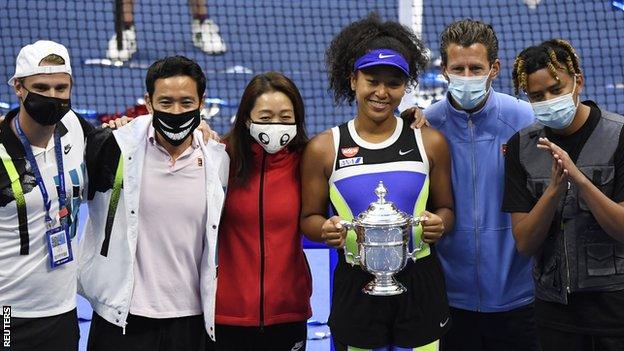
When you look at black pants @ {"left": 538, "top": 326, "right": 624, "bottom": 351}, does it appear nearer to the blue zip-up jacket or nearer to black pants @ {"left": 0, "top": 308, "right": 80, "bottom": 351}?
the blue zip-up jacket

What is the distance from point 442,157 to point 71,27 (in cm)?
881

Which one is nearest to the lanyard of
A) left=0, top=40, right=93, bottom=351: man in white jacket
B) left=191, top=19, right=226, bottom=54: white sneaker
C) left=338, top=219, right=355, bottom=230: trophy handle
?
left=0, top=40, right=93, bottom=351: man in white jacket

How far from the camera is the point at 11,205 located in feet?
12.0

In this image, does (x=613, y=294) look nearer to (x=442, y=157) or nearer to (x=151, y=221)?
(x=442, y=157)

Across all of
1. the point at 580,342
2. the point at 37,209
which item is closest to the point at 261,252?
the point at 37,209

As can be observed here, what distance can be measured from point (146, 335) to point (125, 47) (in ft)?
24.7

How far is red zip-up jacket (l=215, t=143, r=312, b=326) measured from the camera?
4.00 metres

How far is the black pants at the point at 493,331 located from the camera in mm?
4152

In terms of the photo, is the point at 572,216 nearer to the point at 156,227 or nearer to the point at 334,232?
the point at 334,232

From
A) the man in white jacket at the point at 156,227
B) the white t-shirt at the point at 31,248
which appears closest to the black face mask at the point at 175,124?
the man in white jacket at the point at 156,227

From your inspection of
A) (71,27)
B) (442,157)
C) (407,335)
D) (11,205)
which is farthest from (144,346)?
(71,27)

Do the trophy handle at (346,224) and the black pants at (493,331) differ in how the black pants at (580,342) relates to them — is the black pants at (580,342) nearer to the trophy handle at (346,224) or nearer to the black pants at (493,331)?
the black pants at (493,331)

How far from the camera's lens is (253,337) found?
13.3 feet

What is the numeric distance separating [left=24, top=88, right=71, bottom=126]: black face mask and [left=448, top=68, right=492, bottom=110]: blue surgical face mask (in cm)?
148
